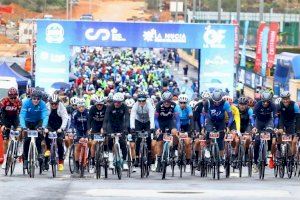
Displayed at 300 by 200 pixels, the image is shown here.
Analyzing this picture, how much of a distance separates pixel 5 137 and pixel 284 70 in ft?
88.1

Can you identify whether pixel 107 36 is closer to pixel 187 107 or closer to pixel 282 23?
pixel 187 107

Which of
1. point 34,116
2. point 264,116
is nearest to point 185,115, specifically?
point 264,116

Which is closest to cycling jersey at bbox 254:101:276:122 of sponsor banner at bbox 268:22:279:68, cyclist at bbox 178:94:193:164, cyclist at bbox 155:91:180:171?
cyclist at bbox 178:94:193:164

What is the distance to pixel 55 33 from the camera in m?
43.3

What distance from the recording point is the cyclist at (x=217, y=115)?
892 inches

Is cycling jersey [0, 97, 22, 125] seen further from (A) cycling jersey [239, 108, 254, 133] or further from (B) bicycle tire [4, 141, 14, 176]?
(A) cycling jersey [239, 108, 254, 133]

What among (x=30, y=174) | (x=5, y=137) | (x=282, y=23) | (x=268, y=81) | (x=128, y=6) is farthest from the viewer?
(x=128, y=6)

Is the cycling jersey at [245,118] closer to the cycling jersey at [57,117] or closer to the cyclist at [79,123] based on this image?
Result: the cyclist at [79,123]

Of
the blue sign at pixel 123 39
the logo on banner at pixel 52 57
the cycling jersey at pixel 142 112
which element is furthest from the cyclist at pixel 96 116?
the logo on banner at pixel 52 57

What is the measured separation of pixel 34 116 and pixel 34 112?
0.27ft

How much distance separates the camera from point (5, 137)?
24.0 meters

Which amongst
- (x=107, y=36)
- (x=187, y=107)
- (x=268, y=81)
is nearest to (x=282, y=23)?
(x=268, y=81)

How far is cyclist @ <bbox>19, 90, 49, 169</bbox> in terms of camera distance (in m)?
22.5

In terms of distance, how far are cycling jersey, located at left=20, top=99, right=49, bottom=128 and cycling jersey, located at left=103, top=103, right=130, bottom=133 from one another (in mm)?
1189
